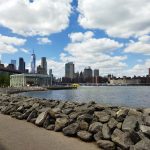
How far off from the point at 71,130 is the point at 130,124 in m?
2.55

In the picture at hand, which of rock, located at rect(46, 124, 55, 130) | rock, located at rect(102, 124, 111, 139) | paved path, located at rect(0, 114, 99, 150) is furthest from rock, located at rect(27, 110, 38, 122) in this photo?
rock, located at rect(102, 124, 111, 139)

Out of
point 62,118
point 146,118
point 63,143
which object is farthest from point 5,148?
point 146,118

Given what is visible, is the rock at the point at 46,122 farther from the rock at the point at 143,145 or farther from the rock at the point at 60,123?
the rock at the point at 143,145

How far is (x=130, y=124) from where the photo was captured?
12219mm

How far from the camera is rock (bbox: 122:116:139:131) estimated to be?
11.9 metres

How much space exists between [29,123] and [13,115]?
2843 millimetres

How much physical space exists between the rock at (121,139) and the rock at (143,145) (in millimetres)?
446

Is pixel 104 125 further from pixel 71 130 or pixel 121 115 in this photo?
pixel 71 130

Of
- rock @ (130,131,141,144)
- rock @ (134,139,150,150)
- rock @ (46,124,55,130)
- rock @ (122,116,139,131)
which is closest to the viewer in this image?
rock @ (134,139,150,150)

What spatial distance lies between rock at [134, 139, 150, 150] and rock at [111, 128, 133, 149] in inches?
17.6

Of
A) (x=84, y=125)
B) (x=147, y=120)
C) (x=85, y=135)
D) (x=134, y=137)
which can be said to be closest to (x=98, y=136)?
(x=85, y=135)

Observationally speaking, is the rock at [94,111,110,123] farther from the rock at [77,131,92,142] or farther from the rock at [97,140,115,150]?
the rock at [97,140,115,150]

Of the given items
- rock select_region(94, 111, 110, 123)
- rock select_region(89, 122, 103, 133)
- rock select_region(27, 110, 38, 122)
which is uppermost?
rock select_region(94, 111, 110, 123)

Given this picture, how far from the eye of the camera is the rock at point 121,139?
35.2 ft
